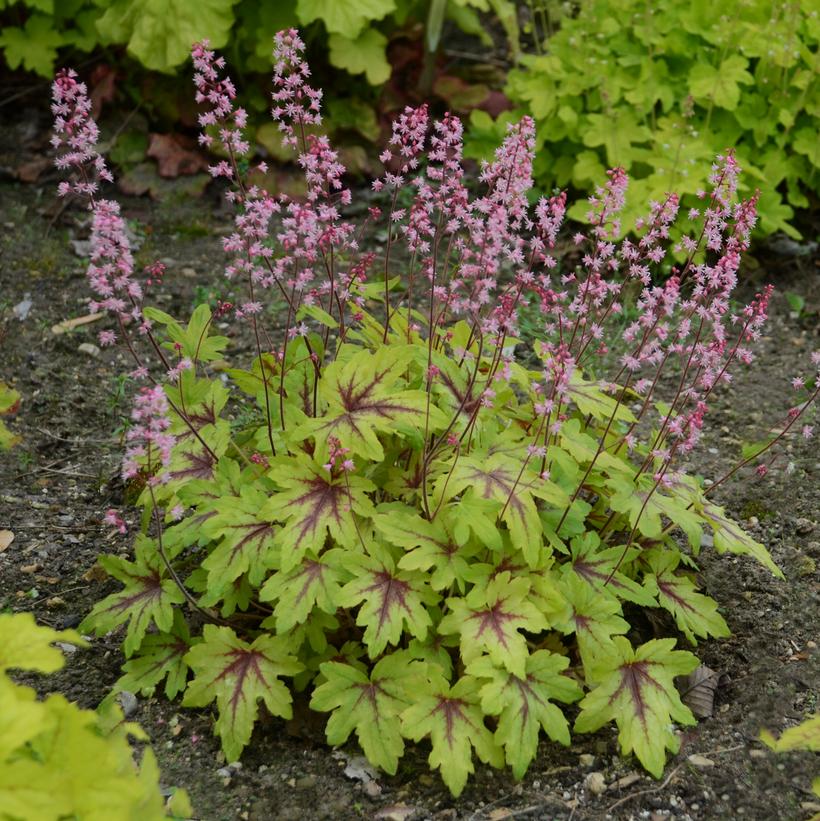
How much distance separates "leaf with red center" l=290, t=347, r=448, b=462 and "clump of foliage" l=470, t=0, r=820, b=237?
225 cm

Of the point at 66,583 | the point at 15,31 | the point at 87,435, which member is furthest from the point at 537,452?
the point at 15,31

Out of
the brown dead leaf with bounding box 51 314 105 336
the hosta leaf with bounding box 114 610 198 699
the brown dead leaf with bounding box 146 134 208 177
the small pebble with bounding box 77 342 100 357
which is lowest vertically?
the hosta leaf with bounding box 114 610 198 699

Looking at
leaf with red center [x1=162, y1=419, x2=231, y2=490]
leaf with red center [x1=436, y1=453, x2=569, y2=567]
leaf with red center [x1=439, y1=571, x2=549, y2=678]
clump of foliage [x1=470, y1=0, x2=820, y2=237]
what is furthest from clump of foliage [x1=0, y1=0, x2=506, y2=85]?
leaf with red center [x1=439, y1=571, x2=549, y2=678]

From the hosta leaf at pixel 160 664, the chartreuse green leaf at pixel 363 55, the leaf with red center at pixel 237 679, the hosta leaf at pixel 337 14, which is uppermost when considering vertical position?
the hosta leaf at pixel 337 14

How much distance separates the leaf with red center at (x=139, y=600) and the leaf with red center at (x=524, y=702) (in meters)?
0.80

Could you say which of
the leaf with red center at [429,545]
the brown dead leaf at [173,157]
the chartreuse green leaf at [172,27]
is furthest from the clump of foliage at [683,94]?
the leaf with red center at [429,545]

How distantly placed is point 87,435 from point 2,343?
2.51 ft

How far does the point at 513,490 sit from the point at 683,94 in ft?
10.1

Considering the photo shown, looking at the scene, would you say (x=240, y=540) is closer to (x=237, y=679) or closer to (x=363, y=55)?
(x=237, y=679)

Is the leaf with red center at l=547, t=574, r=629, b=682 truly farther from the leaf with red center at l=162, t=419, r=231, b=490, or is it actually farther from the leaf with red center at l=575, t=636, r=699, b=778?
the leaf with red center at l=162, t=419, r=231, b=490

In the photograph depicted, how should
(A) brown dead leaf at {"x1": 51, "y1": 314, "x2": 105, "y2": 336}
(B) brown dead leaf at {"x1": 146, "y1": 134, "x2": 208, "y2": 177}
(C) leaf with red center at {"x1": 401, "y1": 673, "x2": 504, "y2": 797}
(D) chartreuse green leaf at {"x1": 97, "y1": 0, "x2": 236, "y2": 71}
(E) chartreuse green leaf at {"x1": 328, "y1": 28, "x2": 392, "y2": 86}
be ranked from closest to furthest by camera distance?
1. (C) leaf with red center at {"x1": 401, "y1": 673, "x2": 504, "y2": 797}
2. (A) brown dead leaf at {"x1": 51, "y1": 314, "x2": 105, "y2": 336}
3. (D) chartreuse green leaf at {"x1": 97, "y1": 0, "x2": 236, "y2": 71}
4. (E) chartreuse green leaf at {"x1": 328, "y1": 28, "x2": 392, "y2": 86}
5. (B) brown dead leaf at {"x1": 146, "y1": 134, "x2": 208, "y2": 177}

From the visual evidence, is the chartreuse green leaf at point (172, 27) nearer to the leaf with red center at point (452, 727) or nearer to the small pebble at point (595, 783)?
the leaf with red center at point (452, 727)

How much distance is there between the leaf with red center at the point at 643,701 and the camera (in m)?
2.37

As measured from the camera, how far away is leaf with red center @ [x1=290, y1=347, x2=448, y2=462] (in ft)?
7.73
